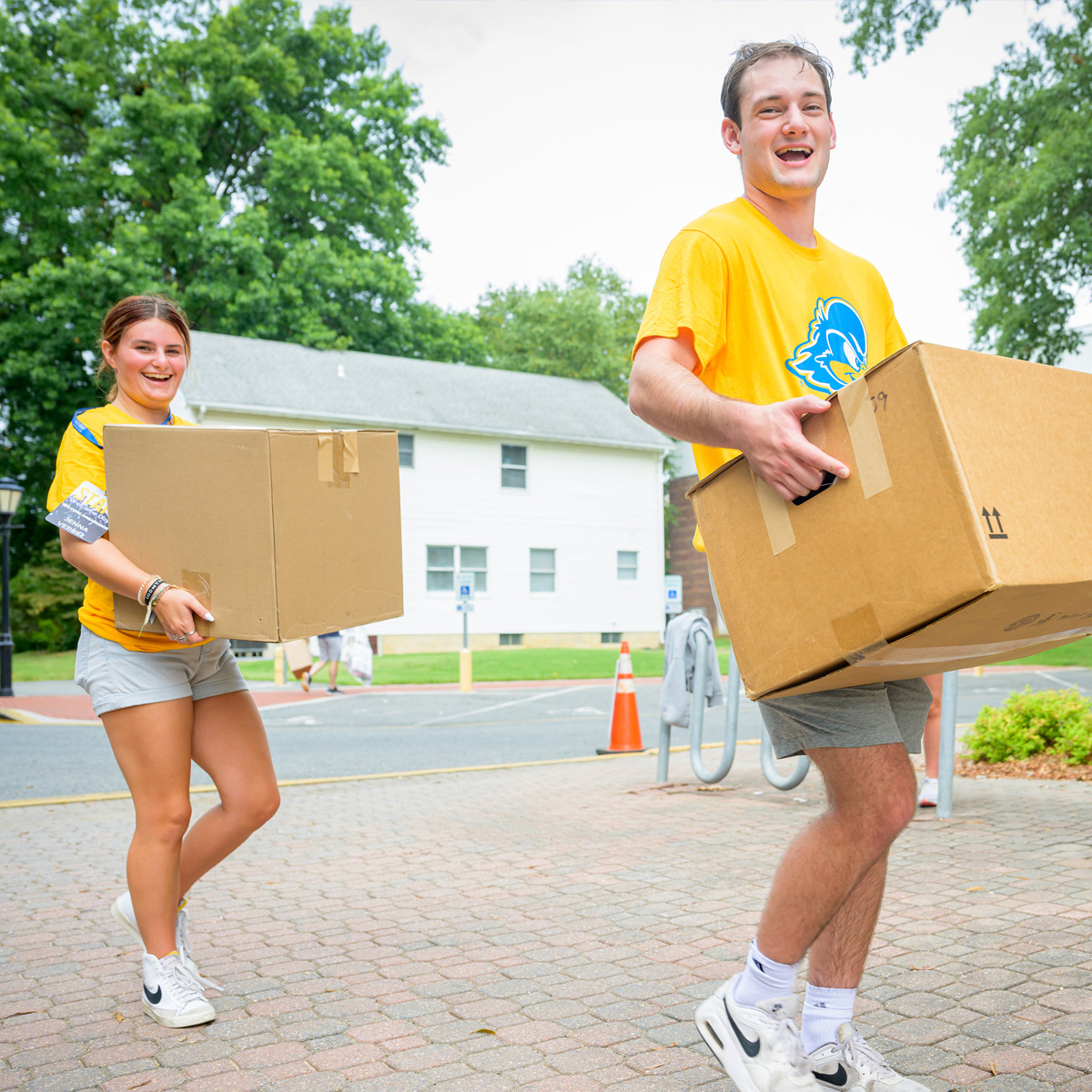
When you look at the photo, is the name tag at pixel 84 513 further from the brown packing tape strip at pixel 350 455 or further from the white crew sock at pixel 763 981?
the white crew sock at pixel 763 981

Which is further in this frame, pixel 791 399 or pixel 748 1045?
pixel 748 1045

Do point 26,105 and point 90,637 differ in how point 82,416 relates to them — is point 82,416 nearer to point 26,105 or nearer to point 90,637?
point 90,637

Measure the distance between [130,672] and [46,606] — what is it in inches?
1085

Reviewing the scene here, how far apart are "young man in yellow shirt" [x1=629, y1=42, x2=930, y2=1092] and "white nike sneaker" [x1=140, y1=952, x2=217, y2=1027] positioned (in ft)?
4.89

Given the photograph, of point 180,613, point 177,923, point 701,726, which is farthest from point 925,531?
point 701,726

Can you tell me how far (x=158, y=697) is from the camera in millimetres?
3068

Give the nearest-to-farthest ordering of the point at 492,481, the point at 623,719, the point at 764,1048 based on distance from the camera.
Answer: the point at 764,1048, the point at 623,719, the point at 492,481

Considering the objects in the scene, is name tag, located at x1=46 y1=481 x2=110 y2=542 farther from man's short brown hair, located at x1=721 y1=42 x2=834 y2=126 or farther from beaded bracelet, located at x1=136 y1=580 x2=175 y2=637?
man's short brown hair, located at x1=721 y1=42 x2=834 y2=126

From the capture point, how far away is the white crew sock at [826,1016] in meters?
2.42

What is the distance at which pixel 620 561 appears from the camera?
3159cm

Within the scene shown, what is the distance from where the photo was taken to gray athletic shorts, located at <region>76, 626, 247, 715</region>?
303 cm

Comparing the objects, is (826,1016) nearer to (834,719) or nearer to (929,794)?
(834,719)

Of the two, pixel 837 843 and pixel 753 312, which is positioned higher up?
pixel 753 312

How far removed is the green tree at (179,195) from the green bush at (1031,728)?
26423 mm
